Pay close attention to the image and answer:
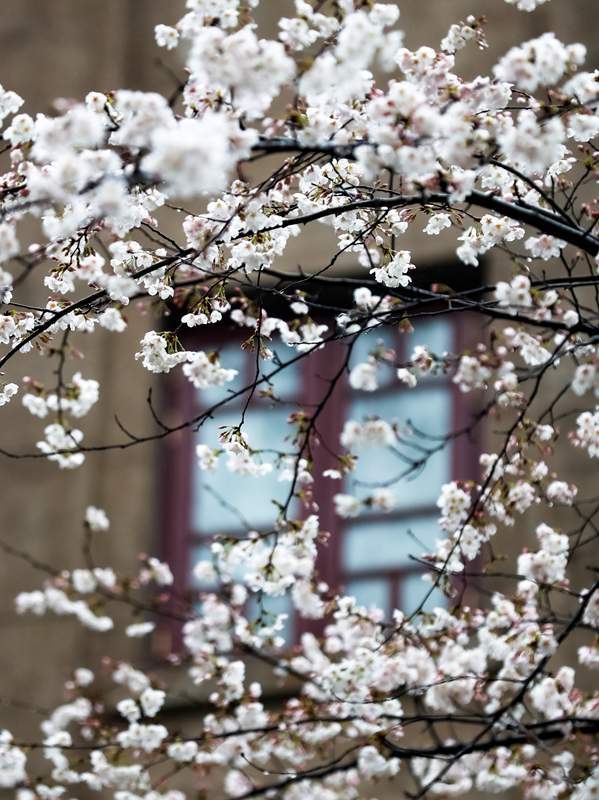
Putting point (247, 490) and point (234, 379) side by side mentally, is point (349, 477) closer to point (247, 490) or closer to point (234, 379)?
point (247, 490)

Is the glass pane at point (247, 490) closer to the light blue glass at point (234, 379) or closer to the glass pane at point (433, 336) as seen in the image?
the light blue glass at point (234, 379)

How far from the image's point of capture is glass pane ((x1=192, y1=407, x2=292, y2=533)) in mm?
10852

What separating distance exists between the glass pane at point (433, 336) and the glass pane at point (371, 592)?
1.61 metres

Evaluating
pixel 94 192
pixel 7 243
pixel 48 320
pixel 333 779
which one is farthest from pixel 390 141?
pixel 333 779

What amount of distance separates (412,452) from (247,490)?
1231mm

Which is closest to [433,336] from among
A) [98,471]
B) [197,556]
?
[197,556]

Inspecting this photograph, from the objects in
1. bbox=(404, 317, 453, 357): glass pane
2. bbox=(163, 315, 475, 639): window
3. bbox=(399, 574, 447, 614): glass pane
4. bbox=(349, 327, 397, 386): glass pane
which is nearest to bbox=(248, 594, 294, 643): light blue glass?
bbox=(163, 315, 475, 639): window

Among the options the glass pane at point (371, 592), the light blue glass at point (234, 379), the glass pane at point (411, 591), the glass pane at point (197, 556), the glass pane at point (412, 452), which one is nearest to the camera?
the glass pane at point (411, 591)

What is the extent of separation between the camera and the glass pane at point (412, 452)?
33.8 ft

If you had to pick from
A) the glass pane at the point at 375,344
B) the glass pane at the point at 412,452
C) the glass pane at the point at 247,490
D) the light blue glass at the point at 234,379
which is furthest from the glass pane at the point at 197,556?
the glass pane at the point at 375,344

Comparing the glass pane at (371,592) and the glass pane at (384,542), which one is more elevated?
the glass pane at (384,542)

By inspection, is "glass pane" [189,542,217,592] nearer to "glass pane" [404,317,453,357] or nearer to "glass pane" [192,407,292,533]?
"glass pane" [192,407,292,533]

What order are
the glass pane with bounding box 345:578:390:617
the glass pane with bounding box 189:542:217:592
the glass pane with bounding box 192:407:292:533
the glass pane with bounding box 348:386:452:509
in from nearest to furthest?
the glass pane with bounding box 345:578:390:617, the glass pane with bounding box 348:386:452:509, the glass pane with bounding box 189:542:217:592, the glass pane with bounding box 192:407:292:533

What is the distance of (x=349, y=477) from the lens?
34.9 feet
